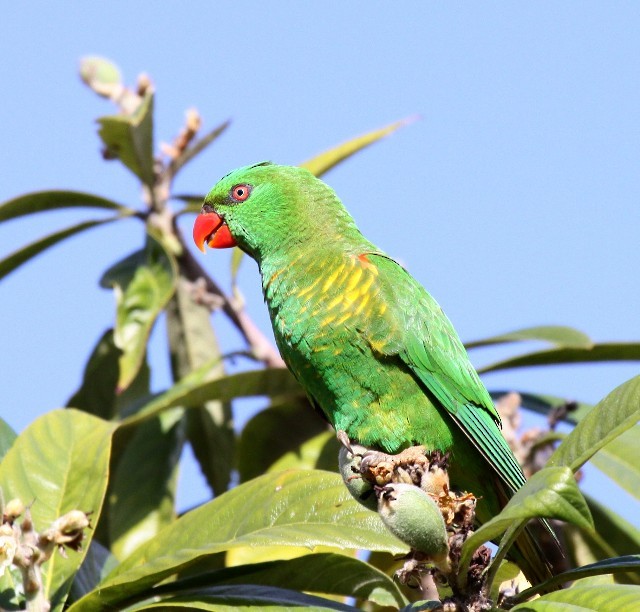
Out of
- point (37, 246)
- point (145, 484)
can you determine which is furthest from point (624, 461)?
point (37, 246)

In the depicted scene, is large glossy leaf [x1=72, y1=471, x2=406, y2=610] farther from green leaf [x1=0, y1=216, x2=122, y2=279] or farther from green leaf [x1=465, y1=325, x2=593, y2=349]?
green leaf [x1=0, y1=216, x2=122, y2=279]

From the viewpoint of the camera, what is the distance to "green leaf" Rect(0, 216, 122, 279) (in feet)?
15.6

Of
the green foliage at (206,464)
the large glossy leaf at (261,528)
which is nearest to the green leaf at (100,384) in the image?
the green foliage at (206,464)

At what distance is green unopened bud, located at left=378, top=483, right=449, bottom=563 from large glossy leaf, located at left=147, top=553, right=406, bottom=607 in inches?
28.9

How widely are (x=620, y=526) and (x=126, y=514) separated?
2263 mm

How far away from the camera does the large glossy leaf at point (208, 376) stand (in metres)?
4.98

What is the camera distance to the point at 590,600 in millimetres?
2150

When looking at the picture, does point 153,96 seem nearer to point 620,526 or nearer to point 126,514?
point 126,514

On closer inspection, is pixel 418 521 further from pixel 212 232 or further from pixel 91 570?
pixel 212 232

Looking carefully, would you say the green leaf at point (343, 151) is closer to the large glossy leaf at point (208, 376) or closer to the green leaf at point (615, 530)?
the large glossy leaf at point (208, 376)

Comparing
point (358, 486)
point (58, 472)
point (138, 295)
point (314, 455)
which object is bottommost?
point (314, 455)

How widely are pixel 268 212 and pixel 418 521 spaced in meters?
1.99

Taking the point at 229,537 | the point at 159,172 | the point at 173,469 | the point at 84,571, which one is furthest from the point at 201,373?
the point at 229,537

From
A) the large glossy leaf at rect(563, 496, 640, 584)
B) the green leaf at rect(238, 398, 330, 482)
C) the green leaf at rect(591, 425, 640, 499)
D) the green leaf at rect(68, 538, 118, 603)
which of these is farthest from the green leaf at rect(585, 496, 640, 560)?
the green leaf at rect(68, 538, 118, 603)
